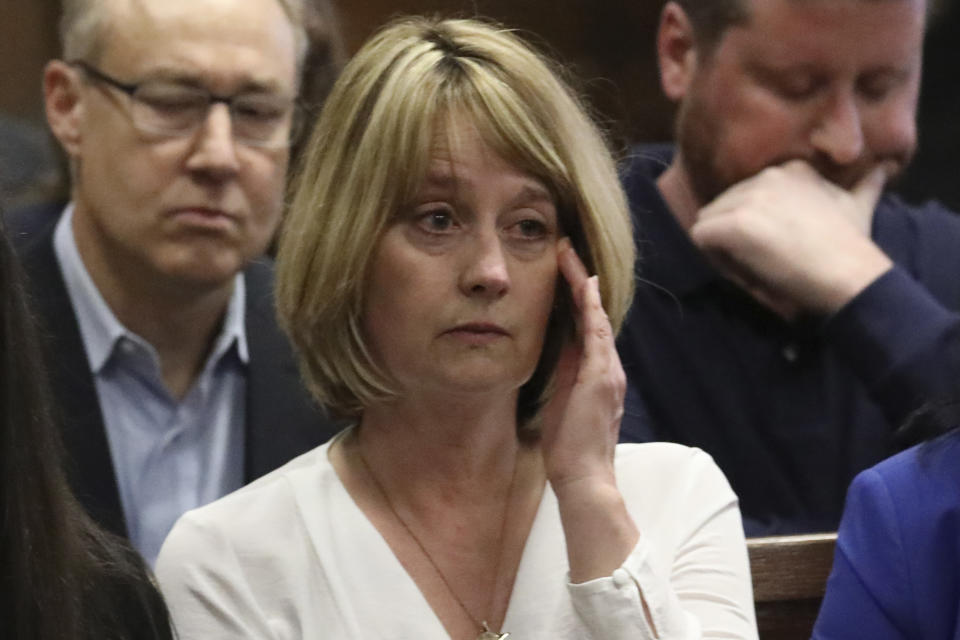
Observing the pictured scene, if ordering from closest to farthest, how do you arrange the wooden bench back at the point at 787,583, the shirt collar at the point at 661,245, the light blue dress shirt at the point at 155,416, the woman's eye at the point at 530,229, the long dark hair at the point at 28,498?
the long dark hair at the point at 28,498 → the woman's eye at the point at 530,229 → the wooden bench back at the point at 787,583 → the light blue dress shirt at the point at 155,416 → the shirt collar at the point at 661,245

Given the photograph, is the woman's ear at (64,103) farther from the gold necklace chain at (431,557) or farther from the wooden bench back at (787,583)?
the wooden bench back at (787,583)

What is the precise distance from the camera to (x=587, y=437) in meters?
1.56

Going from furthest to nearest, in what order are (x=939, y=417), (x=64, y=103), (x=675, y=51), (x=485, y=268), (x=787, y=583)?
1. (x=675, y=51)
2. (x=64, y=103)
3. (x=787, y=583)
4. (x=939, y=417)
5. (x=485, y=268)

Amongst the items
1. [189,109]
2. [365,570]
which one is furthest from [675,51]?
[365,570]

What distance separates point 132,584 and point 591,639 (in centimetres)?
45

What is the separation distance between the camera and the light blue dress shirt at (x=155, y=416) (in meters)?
2.06

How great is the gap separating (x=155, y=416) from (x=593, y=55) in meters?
0.83

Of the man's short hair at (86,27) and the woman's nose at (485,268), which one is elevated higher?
the man's short hair at (86,27)

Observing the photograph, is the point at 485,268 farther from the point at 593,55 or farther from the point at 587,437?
the point at 593,55

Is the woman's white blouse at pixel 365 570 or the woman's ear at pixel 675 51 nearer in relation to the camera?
the woman's white blouse at pixel 365 570

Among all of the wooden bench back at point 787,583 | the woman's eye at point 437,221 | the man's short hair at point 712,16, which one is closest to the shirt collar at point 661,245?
the man's short hair at point 712,16

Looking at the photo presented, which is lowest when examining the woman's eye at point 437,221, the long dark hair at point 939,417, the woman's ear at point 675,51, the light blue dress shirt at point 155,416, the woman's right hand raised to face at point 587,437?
the light blue dress shirt at point 155,416

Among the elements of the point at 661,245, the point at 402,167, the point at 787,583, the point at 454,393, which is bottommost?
the point at 787,583

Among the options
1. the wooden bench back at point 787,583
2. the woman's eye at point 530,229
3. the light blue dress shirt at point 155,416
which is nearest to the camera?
the woman's eye at point 530,229
